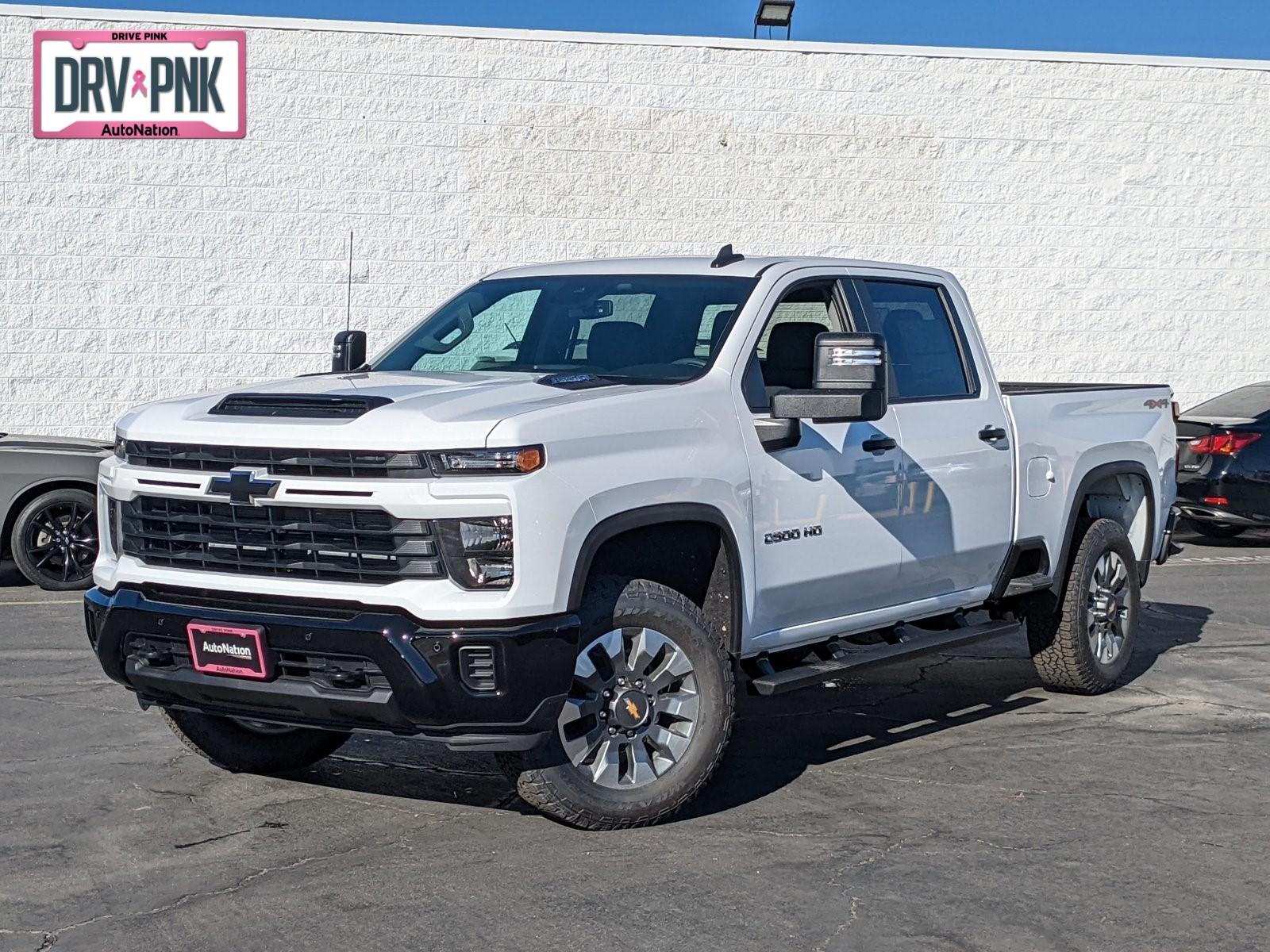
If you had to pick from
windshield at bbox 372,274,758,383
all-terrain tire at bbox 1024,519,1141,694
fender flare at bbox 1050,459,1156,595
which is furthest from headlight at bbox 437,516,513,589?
all-terrain tire at bbox 1024,519,1141,694

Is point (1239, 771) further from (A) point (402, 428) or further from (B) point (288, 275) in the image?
(B) point (288, 275)

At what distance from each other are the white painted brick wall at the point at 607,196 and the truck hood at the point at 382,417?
12322 mm

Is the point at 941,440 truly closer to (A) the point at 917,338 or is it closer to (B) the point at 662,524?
(A) the point at 917,338

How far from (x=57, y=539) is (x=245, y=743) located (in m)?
6.22

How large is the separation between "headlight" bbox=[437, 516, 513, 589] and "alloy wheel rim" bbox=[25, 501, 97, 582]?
300 inches

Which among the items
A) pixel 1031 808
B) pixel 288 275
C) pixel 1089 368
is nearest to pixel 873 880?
pixel 1031 808

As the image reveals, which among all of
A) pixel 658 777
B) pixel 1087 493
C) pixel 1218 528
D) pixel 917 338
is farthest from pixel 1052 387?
pixel 1218 528

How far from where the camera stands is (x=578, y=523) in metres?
5.31

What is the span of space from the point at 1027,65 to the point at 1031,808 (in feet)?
52.2

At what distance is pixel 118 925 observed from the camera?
471 cm

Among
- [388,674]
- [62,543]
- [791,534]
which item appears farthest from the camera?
[62,543]

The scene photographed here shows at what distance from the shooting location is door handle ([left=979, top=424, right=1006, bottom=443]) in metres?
7.34

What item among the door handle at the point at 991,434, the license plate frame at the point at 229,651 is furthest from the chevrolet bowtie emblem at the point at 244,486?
the door handle at the point at 991,434

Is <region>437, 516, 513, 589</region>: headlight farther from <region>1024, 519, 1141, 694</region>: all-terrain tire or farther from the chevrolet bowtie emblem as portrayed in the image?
<region>1024, 519, 1141, 694</region>: all-terrain tire
